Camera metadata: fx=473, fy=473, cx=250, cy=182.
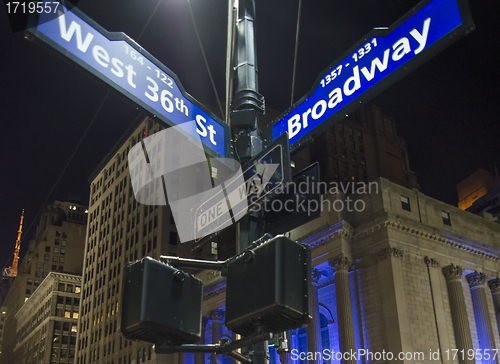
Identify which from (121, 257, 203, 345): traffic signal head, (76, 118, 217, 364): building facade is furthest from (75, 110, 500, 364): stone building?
(121, 257, 203, 345): traffic signal head

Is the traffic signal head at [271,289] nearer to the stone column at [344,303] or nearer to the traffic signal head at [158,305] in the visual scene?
the traffic signal head at [158,305]

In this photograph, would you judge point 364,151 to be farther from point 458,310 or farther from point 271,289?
point 271,289

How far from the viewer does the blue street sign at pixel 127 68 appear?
4145mm

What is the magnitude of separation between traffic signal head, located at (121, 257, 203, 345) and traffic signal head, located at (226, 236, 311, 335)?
1.37ft

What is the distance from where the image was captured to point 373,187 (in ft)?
130

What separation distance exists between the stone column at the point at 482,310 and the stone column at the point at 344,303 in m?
11.1

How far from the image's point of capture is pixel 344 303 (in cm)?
3622

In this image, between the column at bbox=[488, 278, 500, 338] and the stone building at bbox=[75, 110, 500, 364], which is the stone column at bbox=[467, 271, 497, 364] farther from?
the column at bbox=[488, 278, 500, 338]

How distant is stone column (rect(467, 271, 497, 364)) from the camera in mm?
37344

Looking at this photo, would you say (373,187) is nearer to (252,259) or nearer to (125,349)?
(252,259)

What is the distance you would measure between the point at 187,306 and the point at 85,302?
324 ft

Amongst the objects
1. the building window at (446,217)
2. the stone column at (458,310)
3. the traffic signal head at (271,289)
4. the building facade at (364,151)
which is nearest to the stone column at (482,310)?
the stone column at (458,310)

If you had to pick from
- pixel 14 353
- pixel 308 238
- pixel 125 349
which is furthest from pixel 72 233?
pixel 308 238

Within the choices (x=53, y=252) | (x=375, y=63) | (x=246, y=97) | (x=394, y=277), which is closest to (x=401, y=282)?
(x=394, y=277)
